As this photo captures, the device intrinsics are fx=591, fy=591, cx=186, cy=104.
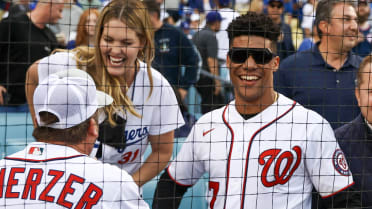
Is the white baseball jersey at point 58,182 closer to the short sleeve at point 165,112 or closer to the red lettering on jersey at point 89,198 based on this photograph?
the red lettering on jersey at point 89,198

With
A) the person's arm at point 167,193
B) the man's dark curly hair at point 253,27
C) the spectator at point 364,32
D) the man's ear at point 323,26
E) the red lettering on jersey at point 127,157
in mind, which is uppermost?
the man's dark curly hair at point 253,27

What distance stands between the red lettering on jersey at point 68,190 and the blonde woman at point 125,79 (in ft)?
2.86

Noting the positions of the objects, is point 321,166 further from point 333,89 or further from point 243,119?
point 333,89

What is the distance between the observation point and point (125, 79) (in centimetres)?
311

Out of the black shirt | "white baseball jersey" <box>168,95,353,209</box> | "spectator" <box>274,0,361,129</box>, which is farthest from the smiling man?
the black shirt

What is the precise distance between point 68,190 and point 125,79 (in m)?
1.09

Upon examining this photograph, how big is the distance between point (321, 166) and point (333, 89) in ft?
3.98

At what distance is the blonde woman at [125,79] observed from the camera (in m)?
3.04

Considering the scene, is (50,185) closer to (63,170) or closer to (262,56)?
(63,170)

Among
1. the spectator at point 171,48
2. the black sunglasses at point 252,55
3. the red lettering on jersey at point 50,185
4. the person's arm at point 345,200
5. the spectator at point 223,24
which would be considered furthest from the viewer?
the spectator at point 223,24

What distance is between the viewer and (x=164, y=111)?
320 cm

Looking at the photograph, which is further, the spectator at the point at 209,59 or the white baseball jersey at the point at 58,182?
the spectator at the point at 209,59

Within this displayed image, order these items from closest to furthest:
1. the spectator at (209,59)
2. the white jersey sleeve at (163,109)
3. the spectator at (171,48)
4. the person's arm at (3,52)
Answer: the white jersey sleeve at (163,109), the person's arm at (3,52), the spectator at (171,48), the spectator at (209,59)

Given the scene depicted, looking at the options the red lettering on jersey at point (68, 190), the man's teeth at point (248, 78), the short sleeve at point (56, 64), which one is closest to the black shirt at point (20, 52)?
the short sleeve at point (56, 64)
